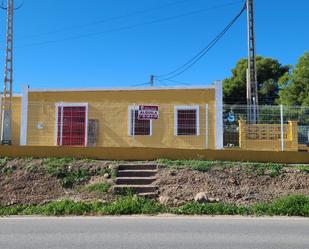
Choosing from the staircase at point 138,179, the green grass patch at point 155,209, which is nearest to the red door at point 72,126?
the staircase at point 138,179

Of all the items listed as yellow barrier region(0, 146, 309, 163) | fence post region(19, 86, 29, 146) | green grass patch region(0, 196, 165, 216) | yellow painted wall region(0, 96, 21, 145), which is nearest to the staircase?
green grass patch region(0, 196, 165, 216)

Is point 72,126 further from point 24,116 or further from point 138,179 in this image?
point 138,179

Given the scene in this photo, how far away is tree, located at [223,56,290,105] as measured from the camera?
136ft

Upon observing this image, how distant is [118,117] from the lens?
63.8 ft

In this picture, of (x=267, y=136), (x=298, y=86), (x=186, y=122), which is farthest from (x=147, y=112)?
(x=298, y=86)

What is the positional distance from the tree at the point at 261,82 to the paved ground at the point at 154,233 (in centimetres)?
3298

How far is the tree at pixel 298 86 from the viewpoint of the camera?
34.0m

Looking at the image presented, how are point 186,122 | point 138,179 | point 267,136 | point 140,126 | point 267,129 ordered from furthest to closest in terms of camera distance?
point 140,126 → point 186,122 → point 267,136 → point 267,129 → point 138,179

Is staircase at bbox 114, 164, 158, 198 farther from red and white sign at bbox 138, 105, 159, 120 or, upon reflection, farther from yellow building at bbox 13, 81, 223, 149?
yellow building at bbox 13, 81, 223, 149

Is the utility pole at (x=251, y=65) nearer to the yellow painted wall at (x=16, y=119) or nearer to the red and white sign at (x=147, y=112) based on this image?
the red and white sign at (x=147, y=112)

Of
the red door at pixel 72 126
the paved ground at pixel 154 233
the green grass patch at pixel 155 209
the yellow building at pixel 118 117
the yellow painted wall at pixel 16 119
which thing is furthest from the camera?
the yellow painted wall at pixel 16 119

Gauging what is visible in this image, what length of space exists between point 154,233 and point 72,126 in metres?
12.5

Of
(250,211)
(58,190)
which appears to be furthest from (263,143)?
(58,190)

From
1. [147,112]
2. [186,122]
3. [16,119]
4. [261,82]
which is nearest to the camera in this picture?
[147,112]
